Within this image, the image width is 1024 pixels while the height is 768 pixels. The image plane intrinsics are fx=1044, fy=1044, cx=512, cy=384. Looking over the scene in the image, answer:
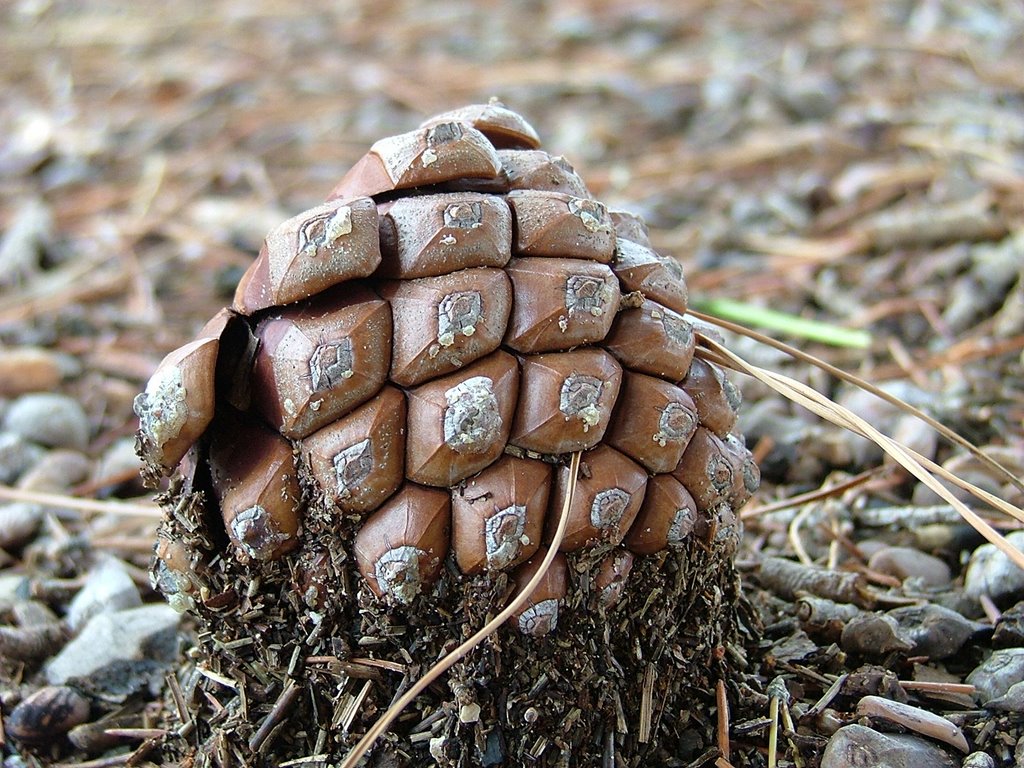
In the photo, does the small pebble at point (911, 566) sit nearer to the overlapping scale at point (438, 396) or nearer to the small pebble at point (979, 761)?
the small pebble at point (979, 761)

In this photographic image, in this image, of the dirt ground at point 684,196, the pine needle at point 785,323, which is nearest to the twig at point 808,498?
the dirt ground at point 684,196

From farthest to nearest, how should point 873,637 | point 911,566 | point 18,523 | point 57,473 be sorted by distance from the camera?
1. point 57,473
2. point 18,523
3. point 911,566
4. point 873,637

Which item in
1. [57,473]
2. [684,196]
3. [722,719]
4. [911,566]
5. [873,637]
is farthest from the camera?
[684,196]

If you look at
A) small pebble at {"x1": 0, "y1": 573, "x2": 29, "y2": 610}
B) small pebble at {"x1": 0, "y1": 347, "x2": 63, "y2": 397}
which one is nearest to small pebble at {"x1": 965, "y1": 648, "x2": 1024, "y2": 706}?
small pebble at {"x1": 0, "y1": 573, "x2": 29, "y2": 610}

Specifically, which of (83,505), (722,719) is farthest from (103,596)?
(722,719)

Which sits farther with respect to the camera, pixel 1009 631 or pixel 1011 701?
pixel 1009 631

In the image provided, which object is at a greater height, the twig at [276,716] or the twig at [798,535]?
the twig at [276,716]

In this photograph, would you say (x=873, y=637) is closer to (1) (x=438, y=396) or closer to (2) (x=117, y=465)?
(1) (x=438, y=396)
